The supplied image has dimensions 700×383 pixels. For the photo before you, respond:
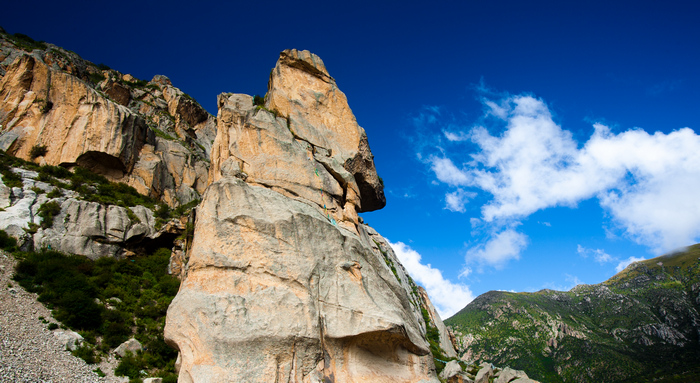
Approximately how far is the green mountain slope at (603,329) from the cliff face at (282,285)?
227ft

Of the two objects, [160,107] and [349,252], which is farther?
[160,107]

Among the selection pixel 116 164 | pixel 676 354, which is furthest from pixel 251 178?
pixel 676 354

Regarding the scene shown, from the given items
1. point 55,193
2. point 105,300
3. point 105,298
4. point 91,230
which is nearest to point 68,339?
point 105,300

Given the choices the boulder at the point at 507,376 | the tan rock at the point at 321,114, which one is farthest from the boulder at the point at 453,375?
the tan rock at the point at 321,114

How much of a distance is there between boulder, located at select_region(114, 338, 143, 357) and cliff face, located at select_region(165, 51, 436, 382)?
6904 mm

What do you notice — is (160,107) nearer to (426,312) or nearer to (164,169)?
(164,169)

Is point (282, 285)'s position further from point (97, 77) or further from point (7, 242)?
point (97, 77)

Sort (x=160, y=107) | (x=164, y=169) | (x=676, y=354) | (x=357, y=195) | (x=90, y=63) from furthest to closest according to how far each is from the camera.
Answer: (x=676, y=354) → (x=90, y=63) → (x=160, y=107) → (x=164, y=169) → (x=357, y=195)

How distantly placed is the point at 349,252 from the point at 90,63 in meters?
77.1

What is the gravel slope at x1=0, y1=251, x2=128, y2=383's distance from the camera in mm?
14133

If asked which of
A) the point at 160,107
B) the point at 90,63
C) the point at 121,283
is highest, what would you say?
the point at 90,63

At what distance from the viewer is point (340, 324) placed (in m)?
15.1

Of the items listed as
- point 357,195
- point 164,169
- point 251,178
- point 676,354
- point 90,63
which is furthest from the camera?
point 676,354

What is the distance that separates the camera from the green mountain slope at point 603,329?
253ft
